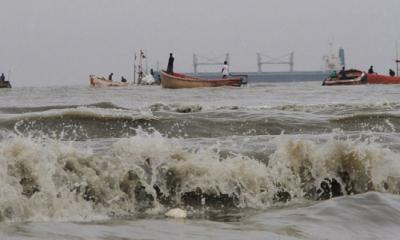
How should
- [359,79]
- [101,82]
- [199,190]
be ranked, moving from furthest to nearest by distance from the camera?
[101,82]
[359,79]
[199,190]

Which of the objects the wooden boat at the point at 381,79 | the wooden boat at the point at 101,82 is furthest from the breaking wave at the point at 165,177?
the wooden boat at the point at 101,82

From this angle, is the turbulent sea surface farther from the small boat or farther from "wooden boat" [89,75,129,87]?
"wooden boat" [89,75,129,87]

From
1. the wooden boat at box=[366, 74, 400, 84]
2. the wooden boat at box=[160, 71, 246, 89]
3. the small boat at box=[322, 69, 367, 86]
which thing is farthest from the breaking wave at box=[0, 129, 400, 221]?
the wooden boat at box=[366, 74, 400, 84]

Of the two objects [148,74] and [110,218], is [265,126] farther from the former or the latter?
[148,74]

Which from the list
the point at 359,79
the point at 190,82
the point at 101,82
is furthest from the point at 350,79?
the point at 101,82

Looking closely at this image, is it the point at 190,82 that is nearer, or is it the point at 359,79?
the point at 190,82

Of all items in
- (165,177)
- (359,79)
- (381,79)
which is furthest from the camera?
(381,79)

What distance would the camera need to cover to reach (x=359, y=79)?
153 ft

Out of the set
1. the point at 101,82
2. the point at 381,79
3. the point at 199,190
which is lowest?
the point at 101,82

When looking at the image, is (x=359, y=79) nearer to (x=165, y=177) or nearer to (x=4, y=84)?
(x=4, y=84)

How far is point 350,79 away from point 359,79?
786mm

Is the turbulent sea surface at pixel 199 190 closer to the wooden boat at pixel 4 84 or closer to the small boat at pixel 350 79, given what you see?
the small boat at pixel 350 79

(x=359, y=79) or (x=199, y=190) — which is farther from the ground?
(x=199, y=190)

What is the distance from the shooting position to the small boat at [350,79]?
46688mm
